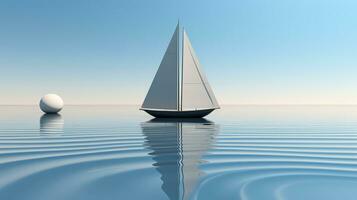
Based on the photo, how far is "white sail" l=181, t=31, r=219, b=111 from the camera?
3981 cm

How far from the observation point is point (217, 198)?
7.40 metres

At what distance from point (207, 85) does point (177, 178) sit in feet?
104

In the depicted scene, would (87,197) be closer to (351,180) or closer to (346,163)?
(351,180)

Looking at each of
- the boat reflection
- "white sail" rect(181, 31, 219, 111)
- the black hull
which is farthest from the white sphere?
"white sail" rect(181, 31, 219, 111)

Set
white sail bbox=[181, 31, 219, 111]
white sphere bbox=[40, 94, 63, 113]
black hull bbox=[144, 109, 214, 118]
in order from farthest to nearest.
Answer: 1. white sphere bbox=[40, 94, 63, 113]
2. white sail bbox=[181, 31, 219, 111]
3. black hull bbox=[144, 109, 214, 118]

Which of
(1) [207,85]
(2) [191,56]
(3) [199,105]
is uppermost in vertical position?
(2) [191,56]

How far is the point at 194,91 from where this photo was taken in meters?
40.0

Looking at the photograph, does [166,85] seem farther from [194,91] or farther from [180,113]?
[180,113]

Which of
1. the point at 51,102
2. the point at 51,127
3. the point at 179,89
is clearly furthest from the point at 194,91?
the point at 51,102

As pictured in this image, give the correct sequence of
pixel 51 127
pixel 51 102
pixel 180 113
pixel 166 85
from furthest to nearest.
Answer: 1. pixel 51 102
2. pixel 166 85
3. pixel 180 113
4. pixel 51 127

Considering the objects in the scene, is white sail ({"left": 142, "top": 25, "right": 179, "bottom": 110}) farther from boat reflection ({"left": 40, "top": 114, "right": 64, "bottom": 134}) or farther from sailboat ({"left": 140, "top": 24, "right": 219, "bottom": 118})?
boat reflection ({"left": 40, "top": 114, "right": 64, "bottom": 134})

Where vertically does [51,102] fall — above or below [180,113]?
above

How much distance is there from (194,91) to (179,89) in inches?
79.3

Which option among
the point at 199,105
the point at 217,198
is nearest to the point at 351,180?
the point at 217,198
